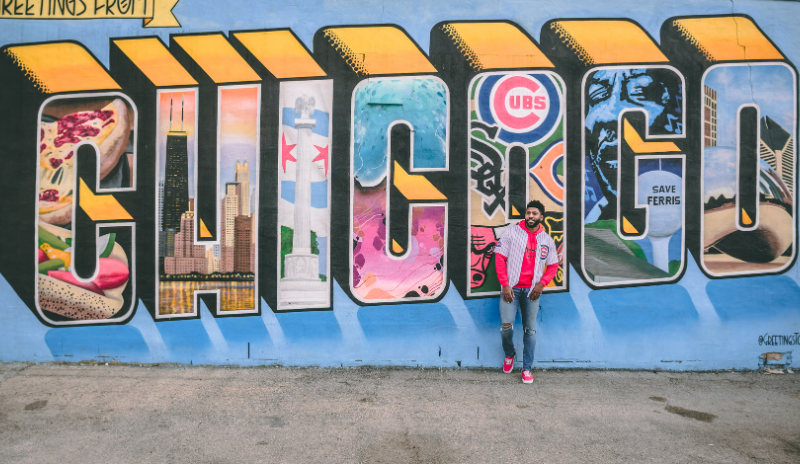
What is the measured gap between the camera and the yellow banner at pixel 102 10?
516cm

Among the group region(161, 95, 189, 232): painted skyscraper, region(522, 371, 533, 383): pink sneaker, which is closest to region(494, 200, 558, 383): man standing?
region(522, 371, 533, 383): pink sneaker

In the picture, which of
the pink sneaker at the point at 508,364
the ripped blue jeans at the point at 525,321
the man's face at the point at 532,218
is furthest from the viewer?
the pink sneaker at the point at 508,364

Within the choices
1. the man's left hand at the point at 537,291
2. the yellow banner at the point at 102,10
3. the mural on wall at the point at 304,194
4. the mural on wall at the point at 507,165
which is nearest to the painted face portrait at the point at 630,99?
the mural on wall at the point at 507,165

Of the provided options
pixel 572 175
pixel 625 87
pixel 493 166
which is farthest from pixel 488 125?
pixel 625 87

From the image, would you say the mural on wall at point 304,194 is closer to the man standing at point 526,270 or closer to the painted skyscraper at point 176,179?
the painted skyscraper at point 176,179

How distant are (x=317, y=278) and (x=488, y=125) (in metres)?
2.45

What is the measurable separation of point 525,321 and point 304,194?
267 cm

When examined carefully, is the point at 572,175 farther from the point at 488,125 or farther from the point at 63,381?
the point at 63,381

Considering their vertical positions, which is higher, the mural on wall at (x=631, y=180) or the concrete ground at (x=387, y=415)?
the mural on wall at (x=631, y=180)

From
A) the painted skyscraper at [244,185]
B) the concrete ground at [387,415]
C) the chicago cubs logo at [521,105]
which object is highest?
the chicago cubs logo at [521,105]

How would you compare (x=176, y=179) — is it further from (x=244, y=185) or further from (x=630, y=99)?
(x=630, y=99)

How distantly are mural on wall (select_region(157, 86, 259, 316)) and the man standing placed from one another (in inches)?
104

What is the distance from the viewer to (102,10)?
5168 mm

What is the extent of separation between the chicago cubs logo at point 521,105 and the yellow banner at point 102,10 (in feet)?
11.3
